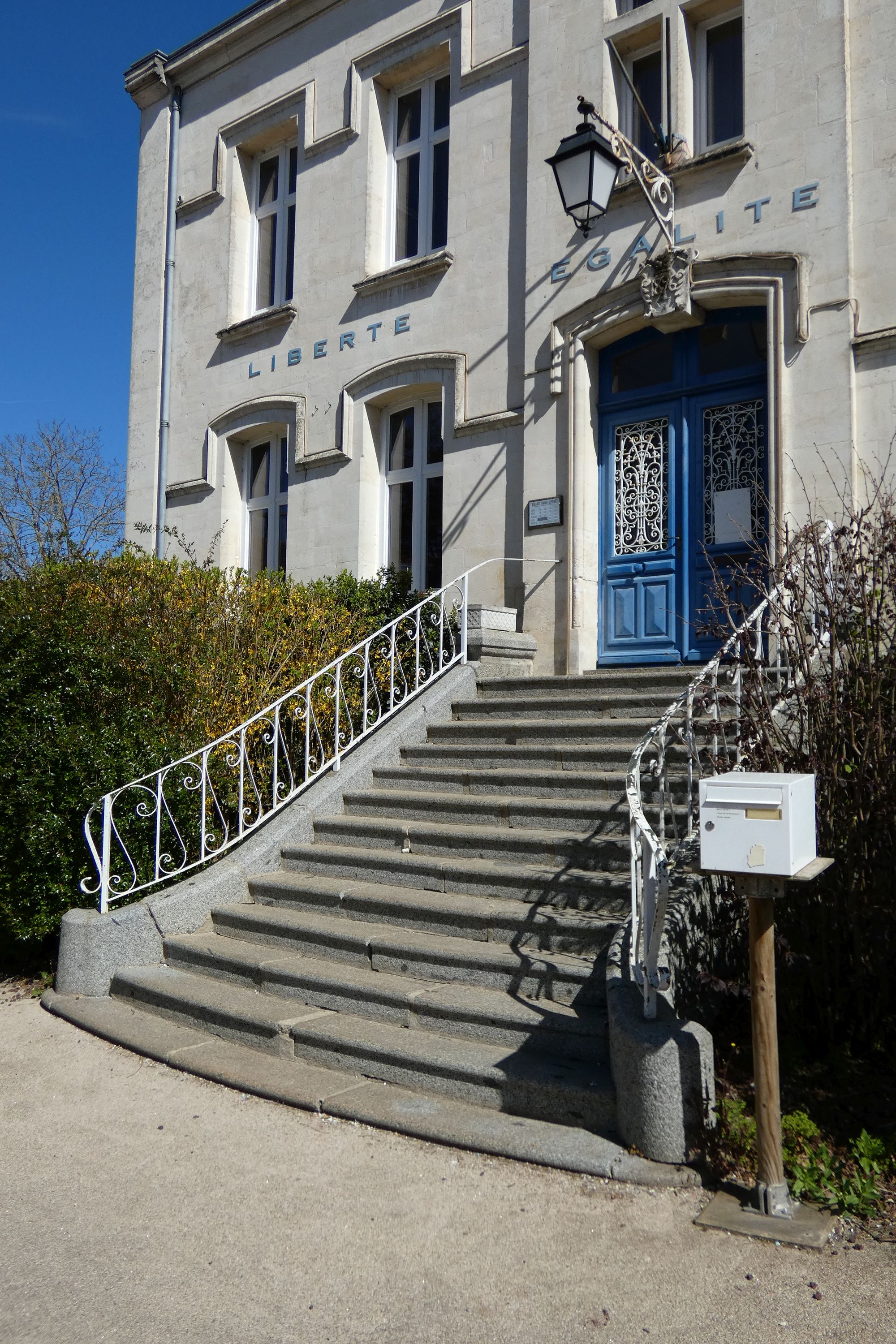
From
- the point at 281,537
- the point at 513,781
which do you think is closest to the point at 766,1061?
the point at 513,781

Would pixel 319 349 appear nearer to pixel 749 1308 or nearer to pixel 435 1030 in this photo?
pixel 435 1030

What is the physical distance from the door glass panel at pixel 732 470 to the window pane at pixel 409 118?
223 inches

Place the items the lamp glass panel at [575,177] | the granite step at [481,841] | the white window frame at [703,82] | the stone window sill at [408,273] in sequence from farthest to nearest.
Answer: the stone window sill at [408,273] → the white window frame at [703,82] → the lamp glass panel at [575,177] → the granite step at [481,841]

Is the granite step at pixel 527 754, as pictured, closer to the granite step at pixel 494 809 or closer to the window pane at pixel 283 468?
the granite step at pixel 494 809

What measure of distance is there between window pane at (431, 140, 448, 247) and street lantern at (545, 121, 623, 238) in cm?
336

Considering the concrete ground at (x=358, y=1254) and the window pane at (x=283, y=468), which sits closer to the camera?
the concrete ground at (x=358, y=1254)

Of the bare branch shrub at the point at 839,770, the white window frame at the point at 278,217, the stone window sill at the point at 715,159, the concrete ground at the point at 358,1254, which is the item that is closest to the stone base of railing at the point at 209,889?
the concrete ground at the point at 358,1254

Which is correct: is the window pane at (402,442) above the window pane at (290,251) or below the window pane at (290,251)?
below

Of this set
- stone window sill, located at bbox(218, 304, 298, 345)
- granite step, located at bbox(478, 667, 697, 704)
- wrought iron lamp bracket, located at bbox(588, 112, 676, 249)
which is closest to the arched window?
stone window sill, located at bbox(218, 304, 298, 345)

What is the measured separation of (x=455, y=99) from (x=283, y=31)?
3503 millimetres

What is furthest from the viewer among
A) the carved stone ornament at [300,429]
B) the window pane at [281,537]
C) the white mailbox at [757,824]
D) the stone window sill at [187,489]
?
the stone window sill at [187,489]

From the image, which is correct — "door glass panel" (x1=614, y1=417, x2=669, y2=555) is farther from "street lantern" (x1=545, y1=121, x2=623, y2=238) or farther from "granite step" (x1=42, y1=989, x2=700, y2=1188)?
"granite step" (x1=42, y1=989, x2=700, y2=1188)

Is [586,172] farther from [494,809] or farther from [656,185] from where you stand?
[494,809]

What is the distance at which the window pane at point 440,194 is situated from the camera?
11.8 meters
